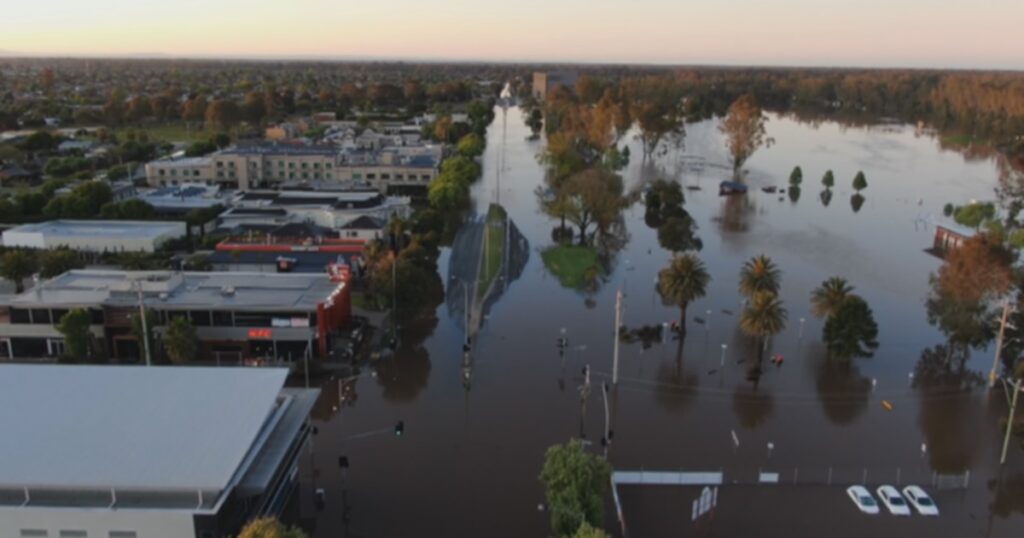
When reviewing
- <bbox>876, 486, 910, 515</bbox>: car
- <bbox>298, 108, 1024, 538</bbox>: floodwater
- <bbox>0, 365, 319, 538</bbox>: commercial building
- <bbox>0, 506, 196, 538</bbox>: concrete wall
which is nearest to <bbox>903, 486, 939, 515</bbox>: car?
<bbox>876, 486, 910, 515</bbox>: car

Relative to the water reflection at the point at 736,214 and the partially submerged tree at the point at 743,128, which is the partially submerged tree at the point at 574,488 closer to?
the water reflection at the point at 736,214

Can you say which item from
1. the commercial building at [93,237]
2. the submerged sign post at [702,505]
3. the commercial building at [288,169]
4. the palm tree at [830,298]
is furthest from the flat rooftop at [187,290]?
the commercial building at [288,169]

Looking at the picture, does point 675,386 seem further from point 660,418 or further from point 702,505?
point 702,505

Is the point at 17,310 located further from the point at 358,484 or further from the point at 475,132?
the point at 475,132

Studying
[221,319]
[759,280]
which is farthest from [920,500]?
[221,319]

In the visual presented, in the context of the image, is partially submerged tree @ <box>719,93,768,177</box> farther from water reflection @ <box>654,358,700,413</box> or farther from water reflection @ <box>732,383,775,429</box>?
water reflection @ <box>732,383,775,429</box>

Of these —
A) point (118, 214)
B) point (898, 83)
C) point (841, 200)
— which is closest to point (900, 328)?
point (841, 200)
